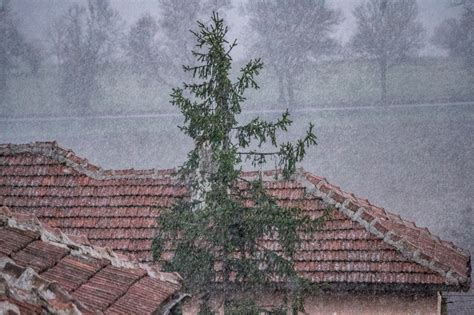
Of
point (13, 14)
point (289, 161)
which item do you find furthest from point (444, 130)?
point (13, 14)

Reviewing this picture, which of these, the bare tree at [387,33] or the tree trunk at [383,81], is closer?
the tree trunk at [383,81]

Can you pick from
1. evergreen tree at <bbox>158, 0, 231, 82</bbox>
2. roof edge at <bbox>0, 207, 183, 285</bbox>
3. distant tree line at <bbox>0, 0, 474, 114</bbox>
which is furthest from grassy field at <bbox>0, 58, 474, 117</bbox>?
roof edge at <bbox>0, 207, 183, 285</bbox>

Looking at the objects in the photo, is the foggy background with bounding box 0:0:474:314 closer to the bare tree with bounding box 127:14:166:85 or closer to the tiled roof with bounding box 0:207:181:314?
the bare tree with bounding box 127:14:166:85

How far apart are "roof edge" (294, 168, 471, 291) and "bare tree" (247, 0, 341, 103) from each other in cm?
2417

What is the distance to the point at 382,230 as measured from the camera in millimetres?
9664

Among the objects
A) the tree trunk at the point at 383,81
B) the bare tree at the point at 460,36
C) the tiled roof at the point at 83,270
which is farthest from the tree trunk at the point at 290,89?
the tiled roof at the point at 83,270

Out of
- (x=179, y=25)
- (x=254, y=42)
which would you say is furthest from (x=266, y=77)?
(x=179, y=25)

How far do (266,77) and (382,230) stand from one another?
2717cm

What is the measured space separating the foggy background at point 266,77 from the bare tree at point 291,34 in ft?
0.24

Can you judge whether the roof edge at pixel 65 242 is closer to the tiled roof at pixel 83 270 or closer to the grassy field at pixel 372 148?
the tiled roof at pixel 83 270

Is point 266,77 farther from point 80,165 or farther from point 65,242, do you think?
point 65,242

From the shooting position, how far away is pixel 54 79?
38281 millimetres

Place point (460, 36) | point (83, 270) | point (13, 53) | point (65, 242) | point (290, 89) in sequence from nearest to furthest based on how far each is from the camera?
point (83, 270), point (65, 242), point (290, 89), point (460, 36), point (13, 53)

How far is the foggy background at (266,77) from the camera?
28.7 m
